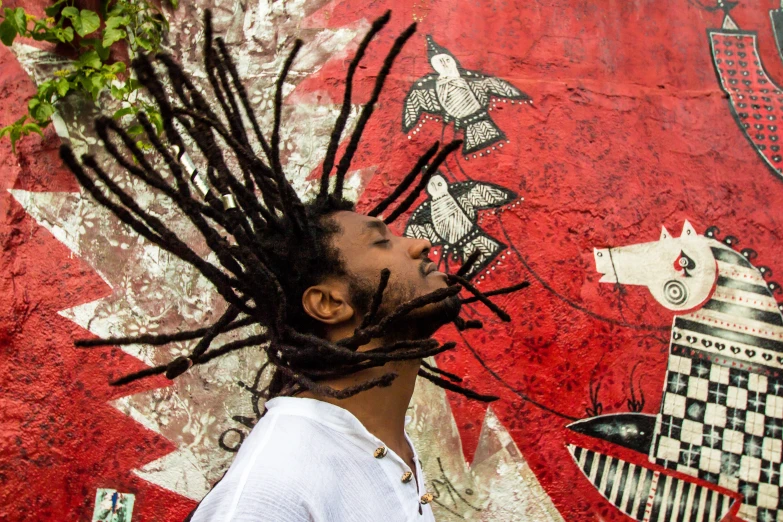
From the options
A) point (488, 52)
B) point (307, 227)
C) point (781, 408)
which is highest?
point (488, 52)

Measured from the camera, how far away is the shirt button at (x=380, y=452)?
150cm

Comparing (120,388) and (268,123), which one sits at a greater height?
(268,123)

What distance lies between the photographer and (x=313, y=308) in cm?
160

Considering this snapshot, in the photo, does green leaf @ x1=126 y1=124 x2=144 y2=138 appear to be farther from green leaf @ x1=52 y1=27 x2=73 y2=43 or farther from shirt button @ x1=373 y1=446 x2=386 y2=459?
shirt button @ x1=373 y1=446 x2=386 y2=459

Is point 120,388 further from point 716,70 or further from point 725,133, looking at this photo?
point 716,70

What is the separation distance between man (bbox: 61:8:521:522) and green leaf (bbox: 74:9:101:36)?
1.07 m

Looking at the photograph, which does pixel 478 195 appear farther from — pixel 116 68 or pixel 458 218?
pixel 116 68

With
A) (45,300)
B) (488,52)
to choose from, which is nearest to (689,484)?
(488,52)

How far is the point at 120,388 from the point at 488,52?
1.92 metres

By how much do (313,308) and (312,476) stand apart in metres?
0.42

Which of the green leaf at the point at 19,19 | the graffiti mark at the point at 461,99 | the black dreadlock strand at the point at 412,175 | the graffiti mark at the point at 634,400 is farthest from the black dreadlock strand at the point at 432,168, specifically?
the green leaf at the point at 19,19

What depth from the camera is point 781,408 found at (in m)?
2.29

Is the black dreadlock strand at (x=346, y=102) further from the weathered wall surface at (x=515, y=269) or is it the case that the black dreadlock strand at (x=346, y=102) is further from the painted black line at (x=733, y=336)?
the painted black line at (x=733, y=336)

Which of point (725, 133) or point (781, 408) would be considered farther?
point (725, 133)
